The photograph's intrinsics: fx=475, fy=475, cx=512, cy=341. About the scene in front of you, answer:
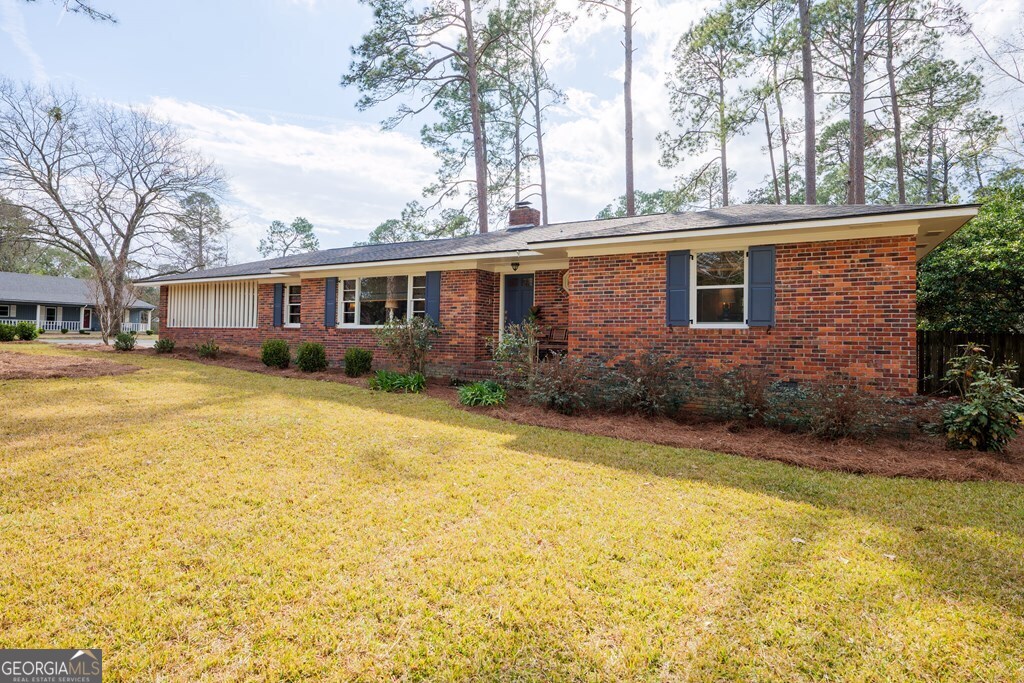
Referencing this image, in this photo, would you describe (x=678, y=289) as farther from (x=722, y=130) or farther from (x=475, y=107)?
(x=475, y=107)

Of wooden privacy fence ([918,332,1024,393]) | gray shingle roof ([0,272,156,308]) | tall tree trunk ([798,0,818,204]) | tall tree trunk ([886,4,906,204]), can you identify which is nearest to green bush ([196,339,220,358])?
wooden privacy fence ([918,332,1024,393])

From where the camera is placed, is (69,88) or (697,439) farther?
(69,88)

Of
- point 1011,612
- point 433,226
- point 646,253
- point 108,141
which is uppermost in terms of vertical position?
point 108,141

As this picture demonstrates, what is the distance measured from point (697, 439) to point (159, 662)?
600 cm

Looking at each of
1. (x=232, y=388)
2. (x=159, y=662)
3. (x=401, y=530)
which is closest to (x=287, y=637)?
(x=159, y=662)

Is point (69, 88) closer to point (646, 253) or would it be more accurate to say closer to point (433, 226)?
point (433, 226)

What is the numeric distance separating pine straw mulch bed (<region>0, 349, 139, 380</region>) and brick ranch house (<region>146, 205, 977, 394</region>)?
5096 millimetres

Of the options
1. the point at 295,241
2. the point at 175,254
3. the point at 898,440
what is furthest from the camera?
the point at 295,241

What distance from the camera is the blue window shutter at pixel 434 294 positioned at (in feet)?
39.5

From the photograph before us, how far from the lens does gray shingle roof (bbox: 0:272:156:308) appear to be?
33.7 m

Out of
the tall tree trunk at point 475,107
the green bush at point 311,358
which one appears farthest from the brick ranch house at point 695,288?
the tall tree trunk at point 475,107

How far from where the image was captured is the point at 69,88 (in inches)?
851

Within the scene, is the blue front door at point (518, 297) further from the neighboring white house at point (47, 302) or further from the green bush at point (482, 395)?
the neighboring white house at point (47, 302)

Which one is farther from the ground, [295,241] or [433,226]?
[295,241]
